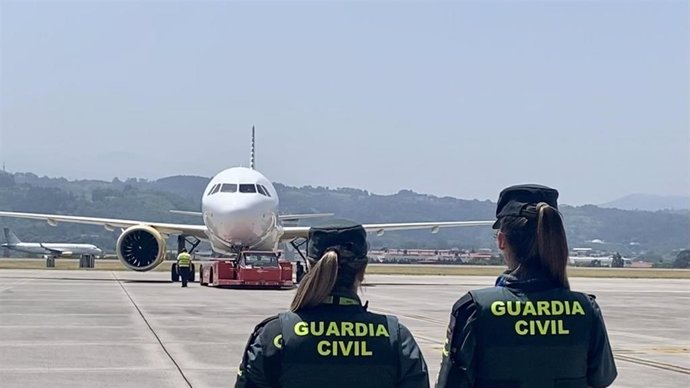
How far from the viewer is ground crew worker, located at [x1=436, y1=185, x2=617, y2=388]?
169 inches

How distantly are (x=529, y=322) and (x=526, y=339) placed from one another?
0.07m

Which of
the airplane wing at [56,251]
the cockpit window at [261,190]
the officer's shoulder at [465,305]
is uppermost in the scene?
the cockpit window at [261,190]

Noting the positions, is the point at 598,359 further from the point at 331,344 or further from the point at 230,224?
the point at 230,224

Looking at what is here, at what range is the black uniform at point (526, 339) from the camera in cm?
427

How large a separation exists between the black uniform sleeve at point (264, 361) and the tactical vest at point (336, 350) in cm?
2

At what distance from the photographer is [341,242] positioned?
4242mm

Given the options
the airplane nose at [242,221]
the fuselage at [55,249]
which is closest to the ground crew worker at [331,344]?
the airplane nose at [242,221]

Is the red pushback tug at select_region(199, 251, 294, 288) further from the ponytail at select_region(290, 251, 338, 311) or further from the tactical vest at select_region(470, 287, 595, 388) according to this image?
the ponytail at select_region(290, 251, 338, 311)

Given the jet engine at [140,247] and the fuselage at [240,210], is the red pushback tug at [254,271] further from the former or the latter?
the jet engine at [140,247]

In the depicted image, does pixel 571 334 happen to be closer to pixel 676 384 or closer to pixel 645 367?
pixel 676 384

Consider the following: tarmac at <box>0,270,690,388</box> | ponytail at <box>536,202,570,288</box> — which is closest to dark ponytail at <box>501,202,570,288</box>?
ponytail at <box>536,202,570,288</box>

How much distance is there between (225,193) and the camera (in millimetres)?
33781

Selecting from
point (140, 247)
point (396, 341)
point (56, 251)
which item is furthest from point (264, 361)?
point (56, 251)

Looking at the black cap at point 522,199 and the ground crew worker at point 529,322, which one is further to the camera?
the black cap at point 522,199
